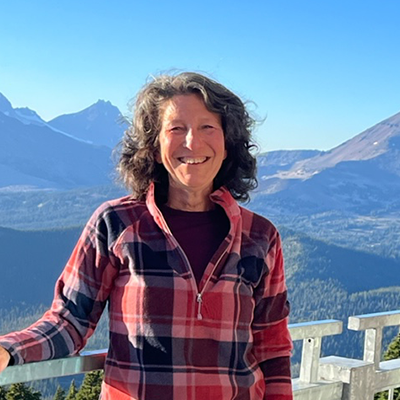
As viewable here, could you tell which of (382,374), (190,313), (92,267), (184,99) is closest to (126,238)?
(92,267)

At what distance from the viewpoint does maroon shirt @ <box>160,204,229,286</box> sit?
1625 mm

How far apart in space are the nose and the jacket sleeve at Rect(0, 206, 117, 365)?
0.28m

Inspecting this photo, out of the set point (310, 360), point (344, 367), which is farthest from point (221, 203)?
point (344, 367)

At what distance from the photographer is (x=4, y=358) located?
1.41m

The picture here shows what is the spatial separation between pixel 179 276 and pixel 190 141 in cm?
33

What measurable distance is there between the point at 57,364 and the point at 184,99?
715 millimetres

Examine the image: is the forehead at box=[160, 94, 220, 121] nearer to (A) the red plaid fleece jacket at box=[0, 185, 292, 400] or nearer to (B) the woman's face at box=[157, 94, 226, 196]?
(B) the woman's face at box=[157, 94, 226, 196]

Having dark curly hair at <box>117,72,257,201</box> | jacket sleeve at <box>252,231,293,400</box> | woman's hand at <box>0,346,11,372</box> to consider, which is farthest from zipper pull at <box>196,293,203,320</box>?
woman's hand at <box>0,346,11,372</box>

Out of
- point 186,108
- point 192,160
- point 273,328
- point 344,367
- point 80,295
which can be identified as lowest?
point 344,367

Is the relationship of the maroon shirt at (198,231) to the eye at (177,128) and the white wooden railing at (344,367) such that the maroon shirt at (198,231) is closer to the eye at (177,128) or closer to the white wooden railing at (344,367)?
the eye at (177,128)

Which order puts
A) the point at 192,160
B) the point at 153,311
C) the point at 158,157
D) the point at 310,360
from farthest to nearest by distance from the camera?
the point at 310,360, the point at 158,157, the point at 192,160, the point at 153,311

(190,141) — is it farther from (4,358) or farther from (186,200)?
(4,358)

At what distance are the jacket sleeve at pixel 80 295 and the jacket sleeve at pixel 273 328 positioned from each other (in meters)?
0.40

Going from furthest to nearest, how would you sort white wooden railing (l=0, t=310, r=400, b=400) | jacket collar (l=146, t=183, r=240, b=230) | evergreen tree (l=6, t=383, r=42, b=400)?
white wooden railing (l=0, t=310, r=400, b=400), evergreen tree (l=6, t=383, r=42, b=400), jacket collar (l=146, t=183, r=240, b=230)
